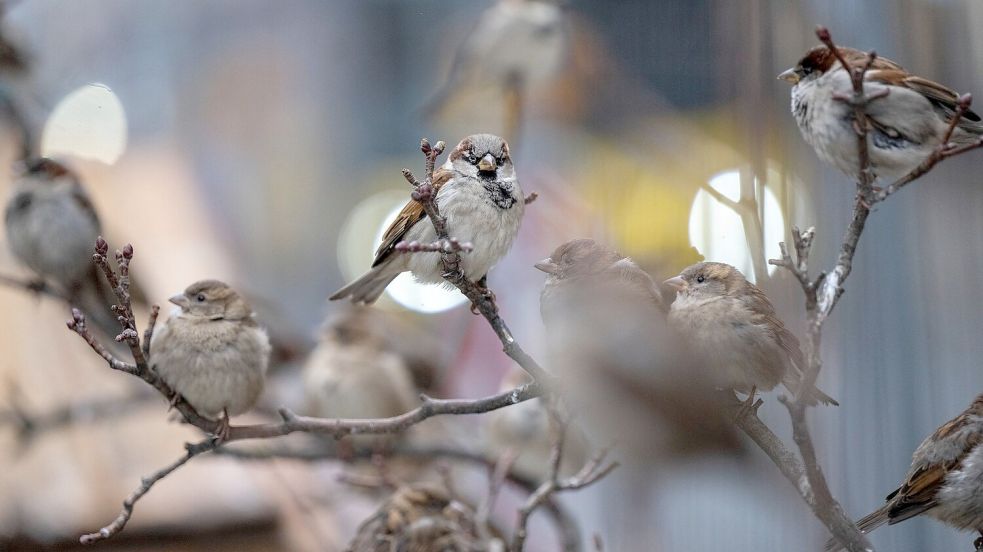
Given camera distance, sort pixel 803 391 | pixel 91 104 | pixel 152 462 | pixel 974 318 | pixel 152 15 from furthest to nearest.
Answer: pixel 152 462, pixel 152 15, pixel 91 104, pixel 974 318, pixel 803 391

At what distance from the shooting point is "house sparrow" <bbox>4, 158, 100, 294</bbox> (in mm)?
2234

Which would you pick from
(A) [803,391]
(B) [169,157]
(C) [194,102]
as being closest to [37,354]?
(B) [169,157]

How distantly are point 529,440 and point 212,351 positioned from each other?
1.10m

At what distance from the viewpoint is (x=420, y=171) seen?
8.87 ft

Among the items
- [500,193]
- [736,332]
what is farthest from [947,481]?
[500,193]

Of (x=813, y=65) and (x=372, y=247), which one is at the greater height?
(x=813, y=65)

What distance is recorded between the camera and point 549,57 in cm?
242

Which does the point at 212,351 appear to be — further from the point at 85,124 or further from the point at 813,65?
the point at 85,124

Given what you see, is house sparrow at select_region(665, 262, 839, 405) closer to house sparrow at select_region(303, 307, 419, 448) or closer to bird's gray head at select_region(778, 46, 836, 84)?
bird's gray head at select_region(778, 46, 836, 84)

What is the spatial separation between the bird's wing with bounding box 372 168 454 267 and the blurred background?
31 centimetres

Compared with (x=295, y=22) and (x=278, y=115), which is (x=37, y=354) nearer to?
(x=278, y=115)

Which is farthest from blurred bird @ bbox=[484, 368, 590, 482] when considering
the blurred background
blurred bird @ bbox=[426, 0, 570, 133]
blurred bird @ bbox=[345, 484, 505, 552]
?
blurred bird @ bbox=[426, 0, 570, 133]

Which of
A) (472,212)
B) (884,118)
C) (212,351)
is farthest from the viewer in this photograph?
(212,351)

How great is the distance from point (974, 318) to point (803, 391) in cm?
50
